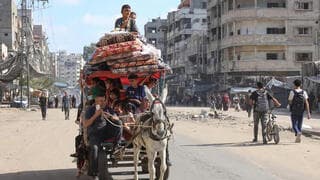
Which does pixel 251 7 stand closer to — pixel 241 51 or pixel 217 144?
pixel 241 51

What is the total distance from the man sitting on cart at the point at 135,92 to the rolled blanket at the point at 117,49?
611 millimetres

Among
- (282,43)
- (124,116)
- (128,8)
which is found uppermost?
(282,43)

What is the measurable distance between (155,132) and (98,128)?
104cm

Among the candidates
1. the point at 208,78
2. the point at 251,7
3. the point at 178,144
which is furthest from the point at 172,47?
the point at 178,144

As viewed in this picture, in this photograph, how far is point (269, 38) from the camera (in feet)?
250

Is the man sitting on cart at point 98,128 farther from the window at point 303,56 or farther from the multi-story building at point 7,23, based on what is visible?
the multi-story building at point 7,23

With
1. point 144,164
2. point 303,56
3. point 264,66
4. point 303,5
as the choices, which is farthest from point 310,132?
point 303,5

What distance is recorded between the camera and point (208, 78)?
90312 mm

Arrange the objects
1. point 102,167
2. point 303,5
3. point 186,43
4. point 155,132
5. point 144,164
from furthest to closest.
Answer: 1. point 186,43
2. point 303,5
3. point 144,164
4. point 102,167
5. point 155,132

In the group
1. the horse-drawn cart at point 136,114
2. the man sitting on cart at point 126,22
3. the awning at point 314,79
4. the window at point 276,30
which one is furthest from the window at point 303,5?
the horse-drawn cart at point 136,114

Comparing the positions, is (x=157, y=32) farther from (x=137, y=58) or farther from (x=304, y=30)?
(x=137, y=58)

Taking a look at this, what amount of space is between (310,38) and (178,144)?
61.0 meters

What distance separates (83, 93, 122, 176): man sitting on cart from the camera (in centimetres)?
936

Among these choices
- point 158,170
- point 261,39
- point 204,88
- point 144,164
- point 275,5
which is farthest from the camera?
point 204,88
